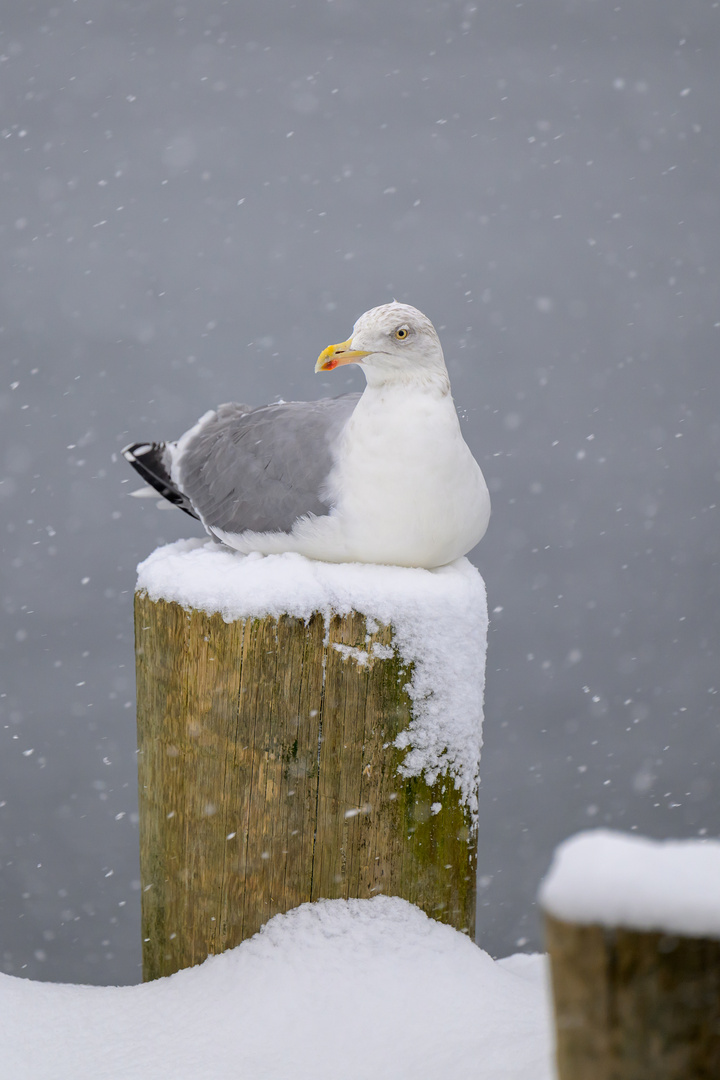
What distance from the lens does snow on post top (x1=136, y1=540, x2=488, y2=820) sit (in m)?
1.96

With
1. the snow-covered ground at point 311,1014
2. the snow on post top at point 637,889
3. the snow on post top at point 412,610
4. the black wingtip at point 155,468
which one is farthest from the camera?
the black wingtip at point 155,468

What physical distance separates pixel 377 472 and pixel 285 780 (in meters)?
0.68

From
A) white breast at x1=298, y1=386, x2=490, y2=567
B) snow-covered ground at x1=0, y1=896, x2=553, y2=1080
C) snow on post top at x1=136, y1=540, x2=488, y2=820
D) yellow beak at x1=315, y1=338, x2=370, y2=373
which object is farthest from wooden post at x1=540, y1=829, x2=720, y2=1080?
yellow beak at x1=315, y1=338, x2=370, y2=373

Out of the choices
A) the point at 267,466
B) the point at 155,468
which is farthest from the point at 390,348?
the point at 155,468

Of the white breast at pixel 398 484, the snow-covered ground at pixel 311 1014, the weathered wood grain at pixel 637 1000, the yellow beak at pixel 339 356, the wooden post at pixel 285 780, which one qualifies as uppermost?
the yellow beak at pixel 339 356

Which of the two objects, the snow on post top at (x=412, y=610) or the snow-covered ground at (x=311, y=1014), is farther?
the snow on post top at (x=412, y=610)

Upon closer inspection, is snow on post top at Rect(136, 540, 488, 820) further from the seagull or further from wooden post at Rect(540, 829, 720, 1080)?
wooden post at Rect(540, 829, 720, 1080)

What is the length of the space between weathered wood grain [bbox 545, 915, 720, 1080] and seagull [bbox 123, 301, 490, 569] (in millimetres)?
1340

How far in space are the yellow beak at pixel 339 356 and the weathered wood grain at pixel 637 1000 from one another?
1.46 m

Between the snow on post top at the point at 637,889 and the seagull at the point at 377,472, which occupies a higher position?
the seagull at the point at 377,472

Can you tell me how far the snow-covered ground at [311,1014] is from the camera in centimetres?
170

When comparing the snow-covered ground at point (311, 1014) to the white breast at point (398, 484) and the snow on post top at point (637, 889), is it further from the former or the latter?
the snow on post top at point (637, 889)

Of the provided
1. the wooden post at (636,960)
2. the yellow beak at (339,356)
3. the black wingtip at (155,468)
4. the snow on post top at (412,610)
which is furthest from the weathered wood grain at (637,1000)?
the black wingtip at (155,468)

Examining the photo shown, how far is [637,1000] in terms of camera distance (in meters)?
0.77
